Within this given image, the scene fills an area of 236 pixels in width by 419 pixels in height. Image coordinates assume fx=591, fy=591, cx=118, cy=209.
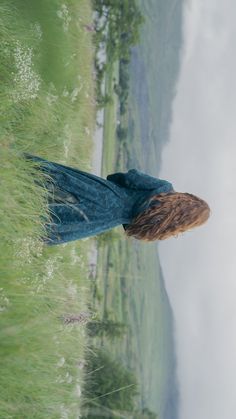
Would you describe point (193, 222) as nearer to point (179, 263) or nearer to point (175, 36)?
point (179, 263)

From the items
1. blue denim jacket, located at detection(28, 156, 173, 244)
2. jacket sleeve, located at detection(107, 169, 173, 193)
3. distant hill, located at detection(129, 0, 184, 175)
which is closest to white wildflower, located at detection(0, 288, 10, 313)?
blue denim jacket, located at detection(28, 156, 173, 244)

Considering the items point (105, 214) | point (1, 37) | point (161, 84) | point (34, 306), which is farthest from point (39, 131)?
point (161, 84)

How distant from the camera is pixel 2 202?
2988 millimetres

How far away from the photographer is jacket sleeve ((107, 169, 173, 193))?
375cm

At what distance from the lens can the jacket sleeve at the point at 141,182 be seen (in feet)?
12.3

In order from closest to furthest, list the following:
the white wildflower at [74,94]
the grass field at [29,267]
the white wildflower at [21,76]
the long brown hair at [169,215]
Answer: the grass field at [29,267] < the long brown hair at [169,215] < the white wildflower at [21,76] < the white wildflower at [74,94]

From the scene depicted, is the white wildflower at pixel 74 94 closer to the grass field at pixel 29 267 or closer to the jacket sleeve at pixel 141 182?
the grass field at pixel 29 267

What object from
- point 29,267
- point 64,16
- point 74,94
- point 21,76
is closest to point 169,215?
point 29,267

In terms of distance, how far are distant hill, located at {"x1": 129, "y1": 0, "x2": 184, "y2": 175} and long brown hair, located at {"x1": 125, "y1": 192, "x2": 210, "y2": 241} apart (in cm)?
8294

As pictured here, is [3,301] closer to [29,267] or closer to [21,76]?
[29,267]

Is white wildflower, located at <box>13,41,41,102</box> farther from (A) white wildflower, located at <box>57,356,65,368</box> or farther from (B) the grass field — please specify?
(A) white wildflower, located at <box>57,356,65,368</box>

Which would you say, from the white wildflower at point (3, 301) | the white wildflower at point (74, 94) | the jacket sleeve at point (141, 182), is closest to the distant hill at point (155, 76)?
the white wildflower at point (74, 94)

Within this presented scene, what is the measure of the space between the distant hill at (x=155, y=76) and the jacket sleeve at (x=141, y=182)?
82668mm

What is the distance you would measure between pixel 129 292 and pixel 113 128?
1395 inches
